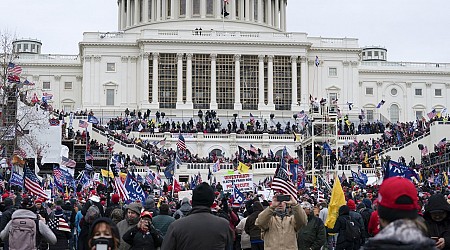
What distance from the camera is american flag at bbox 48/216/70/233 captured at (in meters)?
17.6

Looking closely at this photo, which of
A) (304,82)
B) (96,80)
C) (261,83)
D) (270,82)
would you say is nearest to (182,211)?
(261,83)

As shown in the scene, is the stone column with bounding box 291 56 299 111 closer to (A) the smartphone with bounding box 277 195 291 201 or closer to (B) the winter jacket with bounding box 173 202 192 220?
(B) the winter jacket with bounding box 173 202 192 220

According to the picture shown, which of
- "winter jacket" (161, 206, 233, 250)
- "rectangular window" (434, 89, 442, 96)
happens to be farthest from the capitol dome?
"winter jacket" (161, 206, 233, 250)

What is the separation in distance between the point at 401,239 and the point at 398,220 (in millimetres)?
329

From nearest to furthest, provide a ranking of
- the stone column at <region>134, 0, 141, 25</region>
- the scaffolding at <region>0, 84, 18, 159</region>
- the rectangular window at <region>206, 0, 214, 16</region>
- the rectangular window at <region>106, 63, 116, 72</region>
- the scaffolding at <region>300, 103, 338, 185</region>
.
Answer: the scaffolding at <region>0, 84, 18, 159</region> → the scaffolding at <region>300, 103, 338, 185</region> → the rectangular window at <region>106, 63, 116, 72</region> → the rectangular window at <region>206, 0, 214, 16</region> → the stone column at <region>134, 0, 141, 25</region>

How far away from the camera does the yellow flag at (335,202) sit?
54.3 feet

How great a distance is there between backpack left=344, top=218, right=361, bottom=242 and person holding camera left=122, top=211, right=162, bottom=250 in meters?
5.69

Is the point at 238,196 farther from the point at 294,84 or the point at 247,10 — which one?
the point at 247,10

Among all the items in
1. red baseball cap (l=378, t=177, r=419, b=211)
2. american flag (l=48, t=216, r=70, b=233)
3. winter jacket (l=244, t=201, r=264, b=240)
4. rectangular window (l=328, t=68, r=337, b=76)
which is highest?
rectangular window (l=328, t=68, r=337, b=76)

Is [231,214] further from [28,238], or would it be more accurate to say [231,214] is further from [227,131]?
[227,131]

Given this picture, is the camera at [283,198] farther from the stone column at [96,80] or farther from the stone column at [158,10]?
the stone column at [158,10]

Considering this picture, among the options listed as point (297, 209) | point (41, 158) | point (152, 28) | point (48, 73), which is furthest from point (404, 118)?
point (297, 209)

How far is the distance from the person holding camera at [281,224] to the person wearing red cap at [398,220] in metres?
6.27

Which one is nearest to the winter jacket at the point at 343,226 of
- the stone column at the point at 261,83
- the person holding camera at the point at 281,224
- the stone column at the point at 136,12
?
the person holding camera at the point at 281,224
